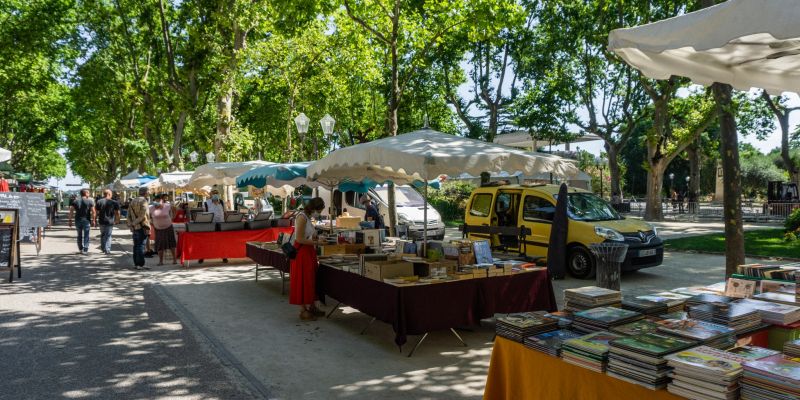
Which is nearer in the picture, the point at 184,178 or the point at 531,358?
the point at 531,358

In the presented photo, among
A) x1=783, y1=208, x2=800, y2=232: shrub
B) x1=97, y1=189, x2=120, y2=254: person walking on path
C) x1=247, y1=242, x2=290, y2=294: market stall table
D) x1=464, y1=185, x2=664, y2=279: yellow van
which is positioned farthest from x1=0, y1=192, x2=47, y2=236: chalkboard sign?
x1=783, y1=208, x2=800, y2=232: shrub

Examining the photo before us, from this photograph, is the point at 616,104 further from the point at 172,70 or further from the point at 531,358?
the point at 531,358

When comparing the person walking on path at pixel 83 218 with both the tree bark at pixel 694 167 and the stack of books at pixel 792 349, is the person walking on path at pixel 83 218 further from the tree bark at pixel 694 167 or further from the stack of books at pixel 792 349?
the tree bark at pixel 694 167

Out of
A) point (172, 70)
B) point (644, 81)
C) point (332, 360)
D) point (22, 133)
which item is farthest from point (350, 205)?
point (22, 133)

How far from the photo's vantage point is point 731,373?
226 cm

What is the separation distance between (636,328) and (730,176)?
177 inches

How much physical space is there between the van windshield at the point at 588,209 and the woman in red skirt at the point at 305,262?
18.9 ft

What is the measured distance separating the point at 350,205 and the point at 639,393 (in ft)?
57.9

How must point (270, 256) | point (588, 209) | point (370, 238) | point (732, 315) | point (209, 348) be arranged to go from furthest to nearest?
point (588, 209) < point (270, 256) < point (370, 238) < point (209, 348) < point (732, 315)

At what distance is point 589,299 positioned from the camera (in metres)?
3.54

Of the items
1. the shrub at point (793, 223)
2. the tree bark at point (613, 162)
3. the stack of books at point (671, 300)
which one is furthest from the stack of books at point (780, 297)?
the tree bark at point (613, 162)

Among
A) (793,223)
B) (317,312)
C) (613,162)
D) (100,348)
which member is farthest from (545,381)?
(613,162)

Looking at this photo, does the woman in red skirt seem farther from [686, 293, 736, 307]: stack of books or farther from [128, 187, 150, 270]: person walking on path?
[128, 187, 150, 270]: person walking on path

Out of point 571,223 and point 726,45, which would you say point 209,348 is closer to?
point 726,45
